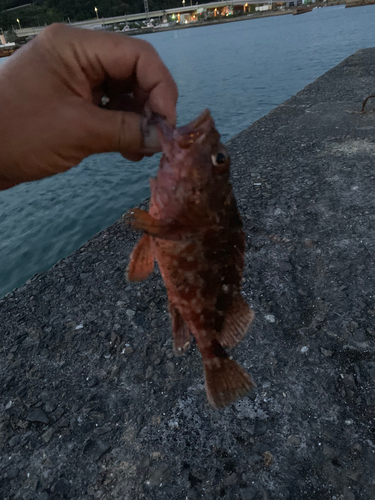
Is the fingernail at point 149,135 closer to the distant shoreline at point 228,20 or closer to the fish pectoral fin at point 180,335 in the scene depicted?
the fish pectoral fin at point 180,335

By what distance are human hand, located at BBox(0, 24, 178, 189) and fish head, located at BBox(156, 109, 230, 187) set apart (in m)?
0.25

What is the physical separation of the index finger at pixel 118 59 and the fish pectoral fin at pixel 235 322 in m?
1.56

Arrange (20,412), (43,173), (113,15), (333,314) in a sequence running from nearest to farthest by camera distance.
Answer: (43,173), (20,412), (333,314), (113,15)

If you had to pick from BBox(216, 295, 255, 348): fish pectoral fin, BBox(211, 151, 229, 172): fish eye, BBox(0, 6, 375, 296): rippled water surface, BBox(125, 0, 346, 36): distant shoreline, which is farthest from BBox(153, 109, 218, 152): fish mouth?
BBox(125, 0, 346, 36): distant shoreline

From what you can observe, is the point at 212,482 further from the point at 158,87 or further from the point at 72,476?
the point at 158,87

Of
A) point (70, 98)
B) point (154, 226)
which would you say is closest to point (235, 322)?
point (154, 226)

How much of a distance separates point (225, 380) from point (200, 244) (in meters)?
1.14

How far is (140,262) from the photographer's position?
2.54 metres

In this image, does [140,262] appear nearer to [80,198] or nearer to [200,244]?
[200,244]

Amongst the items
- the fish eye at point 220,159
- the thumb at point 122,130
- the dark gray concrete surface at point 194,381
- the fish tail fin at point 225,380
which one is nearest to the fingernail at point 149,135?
the thumb at point 122,130

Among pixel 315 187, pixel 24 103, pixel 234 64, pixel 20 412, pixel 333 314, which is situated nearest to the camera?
pixel 24 103

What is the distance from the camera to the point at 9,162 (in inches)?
93.2

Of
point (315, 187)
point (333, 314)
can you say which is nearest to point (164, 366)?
point (333, 314)

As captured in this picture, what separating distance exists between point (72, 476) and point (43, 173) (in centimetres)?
275
